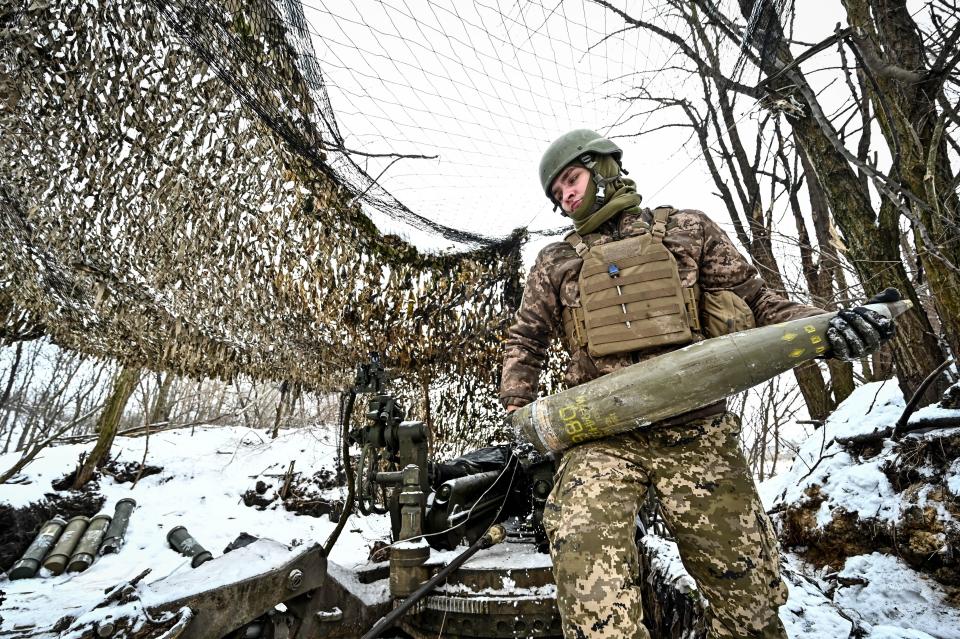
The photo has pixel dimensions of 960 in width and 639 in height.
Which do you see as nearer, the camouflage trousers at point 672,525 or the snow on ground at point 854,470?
the camouflage trousers at point 672,525

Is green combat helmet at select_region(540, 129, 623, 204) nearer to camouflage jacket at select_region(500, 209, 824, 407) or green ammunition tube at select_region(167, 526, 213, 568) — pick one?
camouflage jacket at select_region(500, 209, 824, 407)

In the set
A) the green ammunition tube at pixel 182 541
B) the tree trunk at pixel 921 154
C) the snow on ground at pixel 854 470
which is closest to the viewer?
the tree trunk at pixel 921 154

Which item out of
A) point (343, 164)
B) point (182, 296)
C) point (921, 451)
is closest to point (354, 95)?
point (343, 164)

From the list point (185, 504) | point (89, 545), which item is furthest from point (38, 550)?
point (185, 504)

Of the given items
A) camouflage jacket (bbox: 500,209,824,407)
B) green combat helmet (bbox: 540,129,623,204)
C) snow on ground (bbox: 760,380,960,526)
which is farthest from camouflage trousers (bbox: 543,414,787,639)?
snow on ground (bbox: 760,380,960,526)

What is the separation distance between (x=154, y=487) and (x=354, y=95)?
8101 mm

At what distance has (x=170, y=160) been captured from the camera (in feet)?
9.01

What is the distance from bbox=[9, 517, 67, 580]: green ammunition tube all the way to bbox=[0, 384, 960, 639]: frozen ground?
116mm

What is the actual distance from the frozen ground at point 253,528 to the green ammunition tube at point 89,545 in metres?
0.12

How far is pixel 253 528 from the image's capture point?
23.8 ft

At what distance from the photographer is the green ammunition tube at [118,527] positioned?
20.1ft

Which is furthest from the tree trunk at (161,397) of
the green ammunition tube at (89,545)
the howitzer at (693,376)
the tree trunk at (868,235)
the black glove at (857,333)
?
the tree trunk at (868,235)

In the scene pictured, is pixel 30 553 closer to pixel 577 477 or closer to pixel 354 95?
pixel 354 95

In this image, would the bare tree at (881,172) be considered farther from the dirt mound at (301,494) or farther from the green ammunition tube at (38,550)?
the green ammunition tube at (38,550)
